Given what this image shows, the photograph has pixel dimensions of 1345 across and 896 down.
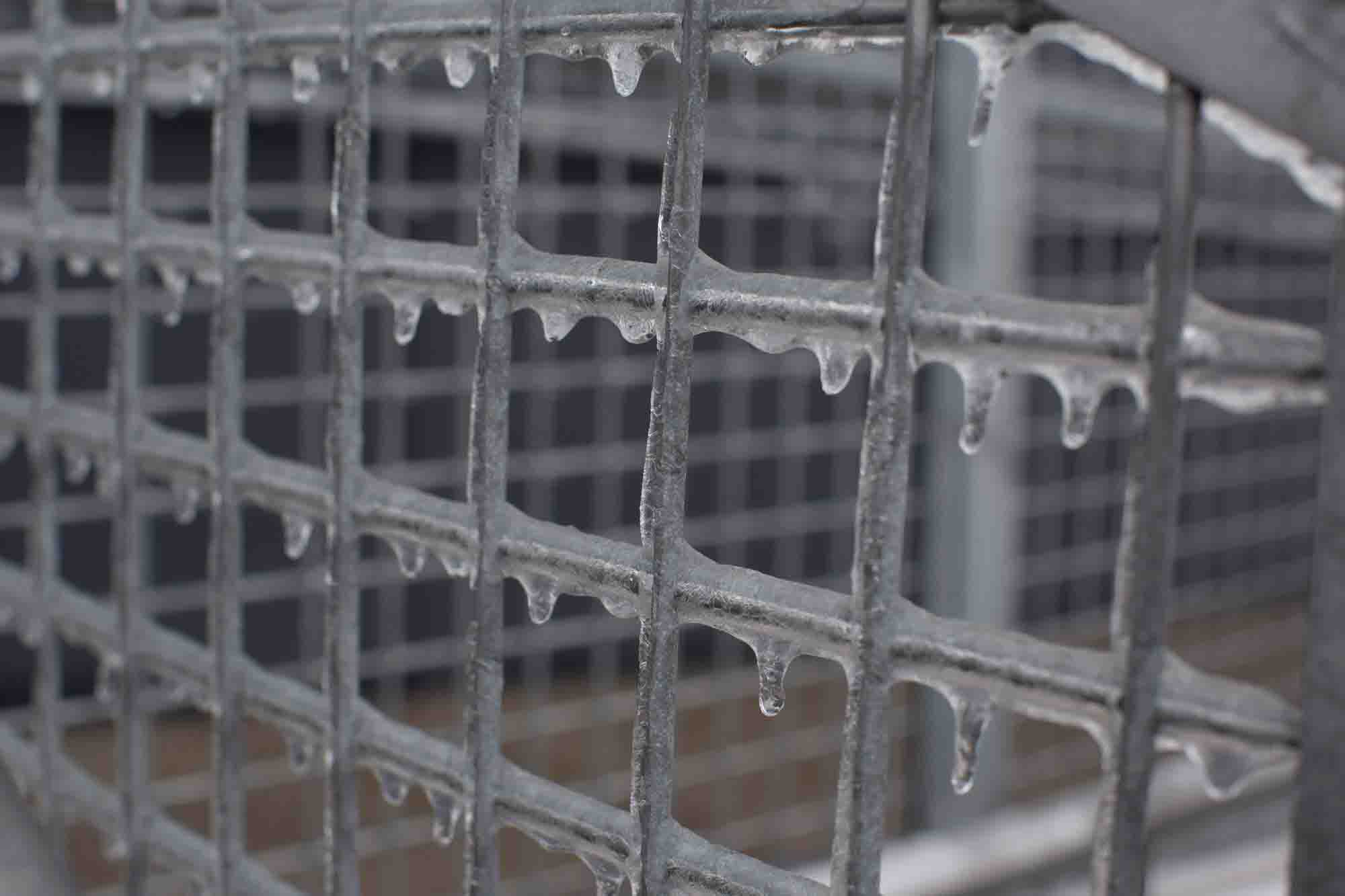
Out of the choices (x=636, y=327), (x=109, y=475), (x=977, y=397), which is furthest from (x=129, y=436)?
(x=977, y=397)

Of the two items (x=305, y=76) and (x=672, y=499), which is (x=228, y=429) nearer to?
(x=305, y=76)

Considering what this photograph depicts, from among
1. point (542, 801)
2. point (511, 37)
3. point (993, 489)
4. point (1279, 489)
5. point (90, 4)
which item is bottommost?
point (1279, 489)

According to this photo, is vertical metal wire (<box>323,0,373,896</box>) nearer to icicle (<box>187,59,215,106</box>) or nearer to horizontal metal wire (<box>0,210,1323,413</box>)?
horizontal metal wire (<box>0,210,1323,413</box>)

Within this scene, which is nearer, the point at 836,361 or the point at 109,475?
the point at 836,361

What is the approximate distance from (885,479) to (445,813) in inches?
9.1

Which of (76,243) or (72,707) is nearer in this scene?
(76,243)

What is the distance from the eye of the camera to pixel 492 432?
19.2 inches

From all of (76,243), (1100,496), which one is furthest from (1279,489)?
(76,243)

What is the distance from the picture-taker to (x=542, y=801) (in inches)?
19.3

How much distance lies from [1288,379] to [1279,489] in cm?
325

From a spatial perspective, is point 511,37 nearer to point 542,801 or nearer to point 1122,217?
point 542,801

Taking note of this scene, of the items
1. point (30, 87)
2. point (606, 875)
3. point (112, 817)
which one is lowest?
point (112, 817)

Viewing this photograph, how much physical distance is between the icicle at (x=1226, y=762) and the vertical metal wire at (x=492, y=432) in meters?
0.23

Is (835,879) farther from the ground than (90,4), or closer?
closer
